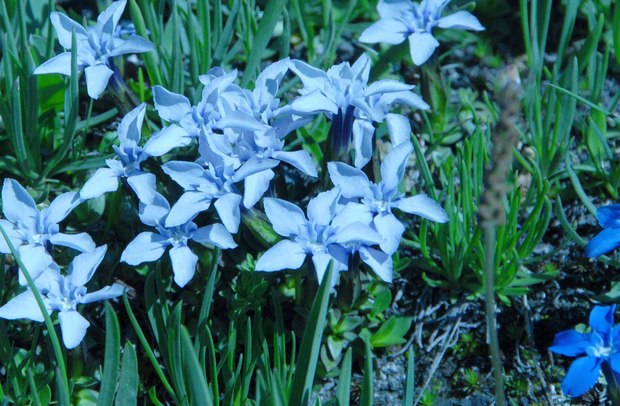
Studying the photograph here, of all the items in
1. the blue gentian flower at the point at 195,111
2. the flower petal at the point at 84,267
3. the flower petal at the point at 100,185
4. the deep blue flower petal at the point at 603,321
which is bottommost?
the deep blue flower petal at the point at 603,321

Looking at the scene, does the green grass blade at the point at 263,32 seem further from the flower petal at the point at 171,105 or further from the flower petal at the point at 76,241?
the flower petal at the point at 76,241

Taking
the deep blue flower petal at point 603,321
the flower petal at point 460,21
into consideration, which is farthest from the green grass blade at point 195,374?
the flower petal at point 460,21

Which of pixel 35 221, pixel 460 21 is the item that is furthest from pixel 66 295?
pixel 460 21

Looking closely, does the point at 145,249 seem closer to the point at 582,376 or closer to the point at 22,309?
the point at 22,309

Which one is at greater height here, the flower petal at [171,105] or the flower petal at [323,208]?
the flower petal at [171,105]

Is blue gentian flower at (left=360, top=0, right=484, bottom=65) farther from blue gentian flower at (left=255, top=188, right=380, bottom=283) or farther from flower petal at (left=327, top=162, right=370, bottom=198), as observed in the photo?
blue gentian flower at (left=255, top=188, right=380, bottom=283)

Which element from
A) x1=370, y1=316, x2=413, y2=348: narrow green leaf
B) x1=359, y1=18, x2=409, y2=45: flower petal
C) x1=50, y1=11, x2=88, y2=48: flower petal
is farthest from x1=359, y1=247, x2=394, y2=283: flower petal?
x1=50, y1=11, x2=88, y2=48: flower petal

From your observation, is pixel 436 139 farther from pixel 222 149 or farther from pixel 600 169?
pixel 222 149
